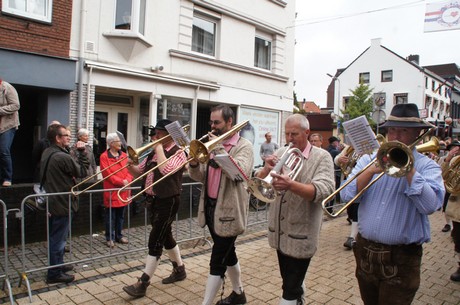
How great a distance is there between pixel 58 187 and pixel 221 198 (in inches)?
99.9

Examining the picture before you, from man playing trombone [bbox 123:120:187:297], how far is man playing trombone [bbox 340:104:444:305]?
2.15m

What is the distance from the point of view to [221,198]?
3576 mm

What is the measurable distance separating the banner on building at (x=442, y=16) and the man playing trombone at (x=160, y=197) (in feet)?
31.6

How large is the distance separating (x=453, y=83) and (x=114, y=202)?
55864 millimetres

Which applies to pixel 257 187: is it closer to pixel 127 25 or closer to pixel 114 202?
pixel 114 202

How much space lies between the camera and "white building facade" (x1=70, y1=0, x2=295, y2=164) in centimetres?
920

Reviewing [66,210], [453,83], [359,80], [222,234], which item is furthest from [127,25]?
[453,83]

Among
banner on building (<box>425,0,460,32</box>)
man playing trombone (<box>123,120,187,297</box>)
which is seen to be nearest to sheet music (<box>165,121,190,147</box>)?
man playing trombone (<box>123,120,187,297</box>)

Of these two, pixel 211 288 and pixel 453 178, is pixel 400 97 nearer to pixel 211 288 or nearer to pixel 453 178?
pixel 453 178

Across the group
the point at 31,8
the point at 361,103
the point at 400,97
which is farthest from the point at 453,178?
the point at 400,97

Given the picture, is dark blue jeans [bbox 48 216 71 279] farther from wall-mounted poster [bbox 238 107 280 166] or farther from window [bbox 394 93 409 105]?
window [bbox 394 93 409 105]

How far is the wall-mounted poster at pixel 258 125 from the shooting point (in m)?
13.1

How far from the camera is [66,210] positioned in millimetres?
4676

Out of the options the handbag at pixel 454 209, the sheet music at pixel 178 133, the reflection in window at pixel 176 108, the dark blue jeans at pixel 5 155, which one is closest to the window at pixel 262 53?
the reflection in window at pixel 176 108
